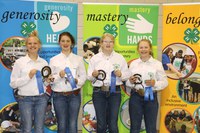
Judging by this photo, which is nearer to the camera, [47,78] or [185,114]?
[47,78]

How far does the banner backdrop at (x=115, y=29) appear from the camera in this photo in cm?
336

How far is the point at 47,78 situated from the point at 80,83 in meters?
0.37

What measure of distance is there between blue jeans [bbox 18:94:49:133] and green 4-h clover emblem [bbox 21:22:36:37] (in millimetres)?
795

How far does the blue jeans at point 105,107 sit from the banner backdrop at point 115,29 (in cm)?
39

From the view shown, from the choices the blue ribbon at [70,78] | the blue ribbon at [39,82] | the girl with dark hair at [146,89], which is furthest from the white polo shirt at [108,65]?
the blue ribbon at [39,82]

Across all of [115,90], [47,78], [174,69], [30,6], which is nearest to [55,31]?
[30,6]

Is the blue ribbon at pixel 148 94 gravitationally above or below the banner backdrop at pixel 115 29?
below

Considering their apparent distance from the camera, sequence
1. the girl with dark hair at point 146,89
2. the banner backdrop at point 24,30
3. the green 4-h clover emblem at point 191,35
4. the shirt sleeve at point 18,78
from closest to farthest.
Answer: the shirt sleeve at point 18,78, the girl with dark hair at point 146,89, the banner backdrop at point 24,30, the green 4-h clover emblem at point 191,35

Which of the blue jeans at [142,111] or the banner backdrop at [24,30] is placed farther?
the banner backdrop at [24,30]

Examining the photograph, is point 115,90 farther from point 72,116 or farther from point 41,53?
point 41,53

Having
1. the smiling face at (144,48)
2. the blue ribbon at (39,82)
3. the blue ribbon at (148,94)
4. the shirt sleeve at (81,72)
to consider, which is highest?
the smiling face at (144,48)

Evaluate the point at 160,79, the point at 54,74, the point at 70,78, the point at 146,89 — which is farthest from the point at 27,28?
the point at 160,79

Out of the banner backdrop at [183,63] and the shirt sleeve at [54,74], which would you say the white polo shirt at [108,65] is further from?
the banner backdrop at [183,63]

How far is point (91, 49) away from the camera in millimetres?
3398
